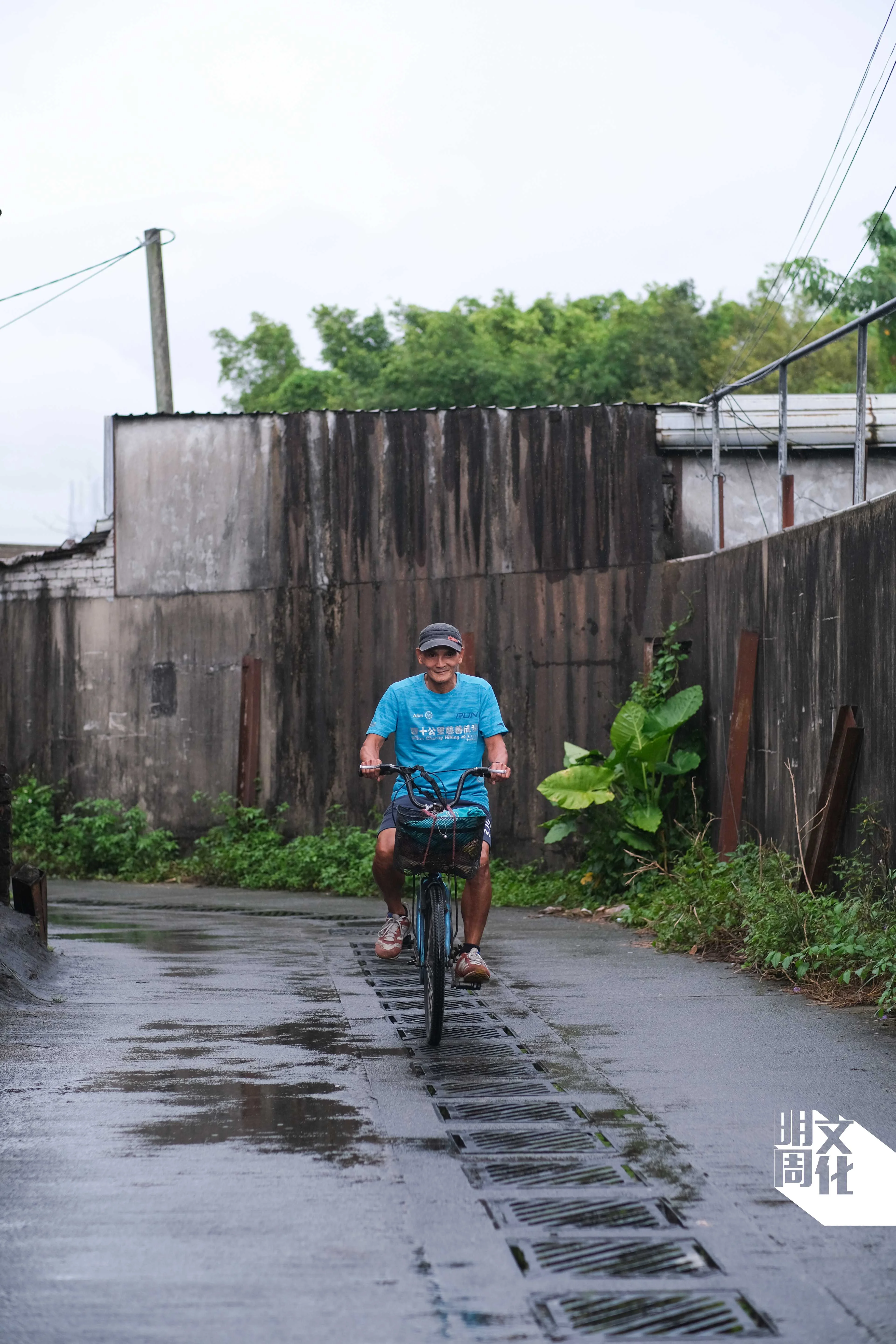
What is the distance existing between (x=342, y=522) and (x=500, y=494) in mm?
1812

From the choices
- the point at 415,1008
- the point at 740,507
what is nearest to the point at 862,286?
the point at 740,507

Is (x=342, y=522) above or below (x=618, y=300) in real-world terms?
below

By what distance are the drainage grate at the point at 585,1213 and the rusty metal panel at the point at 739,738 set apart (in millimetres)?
8053

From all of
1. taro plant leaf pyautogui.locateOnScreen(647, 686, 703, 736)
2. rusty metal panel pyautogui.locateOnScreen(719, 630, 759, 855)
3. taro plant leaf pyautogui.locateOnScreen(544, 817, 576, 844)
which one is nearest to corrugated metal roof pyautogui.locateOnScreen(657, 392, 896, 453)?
taro plant leaf pyautogui.locateOnScreen(647, 686, 703, 736)

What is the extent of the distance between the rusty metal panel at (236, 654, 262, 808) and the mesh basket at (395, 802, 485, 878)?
947 centimetres

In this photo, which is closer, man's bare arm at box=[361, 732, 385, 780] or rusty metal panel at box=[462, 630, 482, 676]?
man's bare arm at box=[361, 732, 385, 780]

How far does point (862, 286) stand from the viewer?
34.2 m

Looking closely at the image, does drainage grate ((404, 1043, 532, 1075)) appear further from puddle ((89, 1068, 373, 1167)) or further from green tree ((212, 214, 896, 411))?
green tree ((212, 214, 896, 411))

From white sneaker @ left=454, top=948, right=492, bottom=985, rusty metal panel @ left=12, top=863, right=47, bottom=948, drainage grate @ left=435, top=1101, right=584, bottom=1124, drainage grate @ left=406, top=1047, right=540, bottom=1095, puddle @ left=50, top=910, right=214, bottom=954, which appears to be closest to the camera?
drainage grate @ left=435, top=1101, right=584, bottom=1124

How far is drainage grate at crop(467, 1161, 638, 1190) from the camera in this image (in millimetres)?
4863

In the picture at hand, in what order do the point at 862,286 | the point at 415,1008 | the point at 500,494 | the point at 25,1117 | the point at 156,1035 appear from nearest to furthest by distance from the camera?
the point at 25,1117
the point at 156,1035
the point at 415,1008
the point at 500,494
the point at 862,286

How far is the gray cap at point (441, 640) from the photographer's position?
310 inches

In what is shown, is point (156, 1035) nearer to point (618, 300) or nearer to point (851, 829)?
point (851, 829)

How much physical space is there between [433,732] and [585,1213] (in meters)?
3.65
